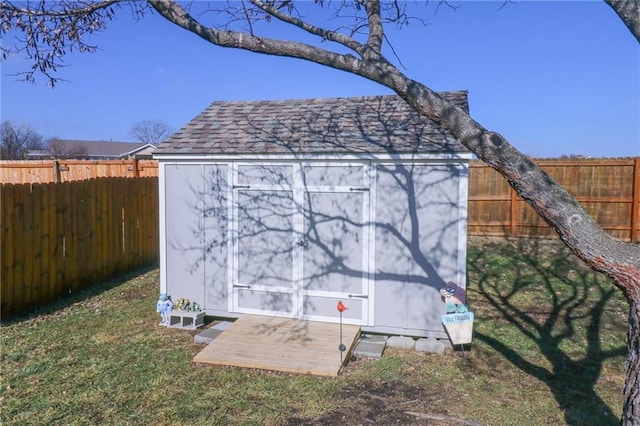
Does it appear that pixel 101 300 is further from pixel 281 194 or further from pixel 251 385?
pixel 251 385

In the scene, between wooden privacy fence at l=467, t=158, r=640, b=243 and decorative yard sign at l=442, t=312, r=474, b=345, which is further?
wooden privacy fence at l=467, t=158, r=640, b=243

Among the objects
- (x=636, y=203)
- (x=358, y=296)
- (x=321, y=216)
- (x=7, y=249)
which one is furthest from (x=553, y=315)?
(x=7, y=249)

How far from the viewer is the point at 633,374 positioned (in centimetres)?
262

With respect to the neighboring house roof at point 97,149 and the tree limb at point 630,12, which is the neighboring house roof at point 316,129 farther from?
the neighboring house roof at point 97,149

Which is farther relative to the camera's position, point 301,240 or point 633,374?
point 301,240

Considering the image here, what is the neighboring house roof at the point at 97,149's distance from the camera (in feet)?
118

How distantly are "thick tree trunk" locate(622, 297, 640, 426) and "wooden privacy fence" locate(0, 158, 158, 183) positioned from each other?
36.5 feet

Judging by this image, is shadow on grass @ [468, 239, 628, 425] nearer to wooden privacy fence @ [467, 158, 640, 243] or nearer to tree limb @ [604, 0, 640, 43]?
wooden privacy fence @ [467, 158, 640, 243]

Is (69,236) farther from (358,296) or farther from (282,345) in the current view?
(358,296)

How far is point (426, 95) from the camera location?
289 centimetres

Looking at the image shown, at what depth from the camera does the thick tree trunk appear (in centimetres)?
256

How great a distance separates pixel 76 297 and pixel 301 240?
3767 millimetres

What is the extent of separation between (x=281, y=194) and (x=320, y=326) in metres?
1.69

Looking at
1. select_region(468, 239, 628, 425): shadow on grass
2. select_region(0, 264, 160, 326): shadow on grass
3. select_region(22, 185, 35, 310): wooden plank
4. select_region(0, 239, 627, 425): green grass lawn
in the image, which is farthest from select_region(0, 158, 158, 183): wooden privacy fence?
select_region(468, 239, 628, 425): shadow on grass
